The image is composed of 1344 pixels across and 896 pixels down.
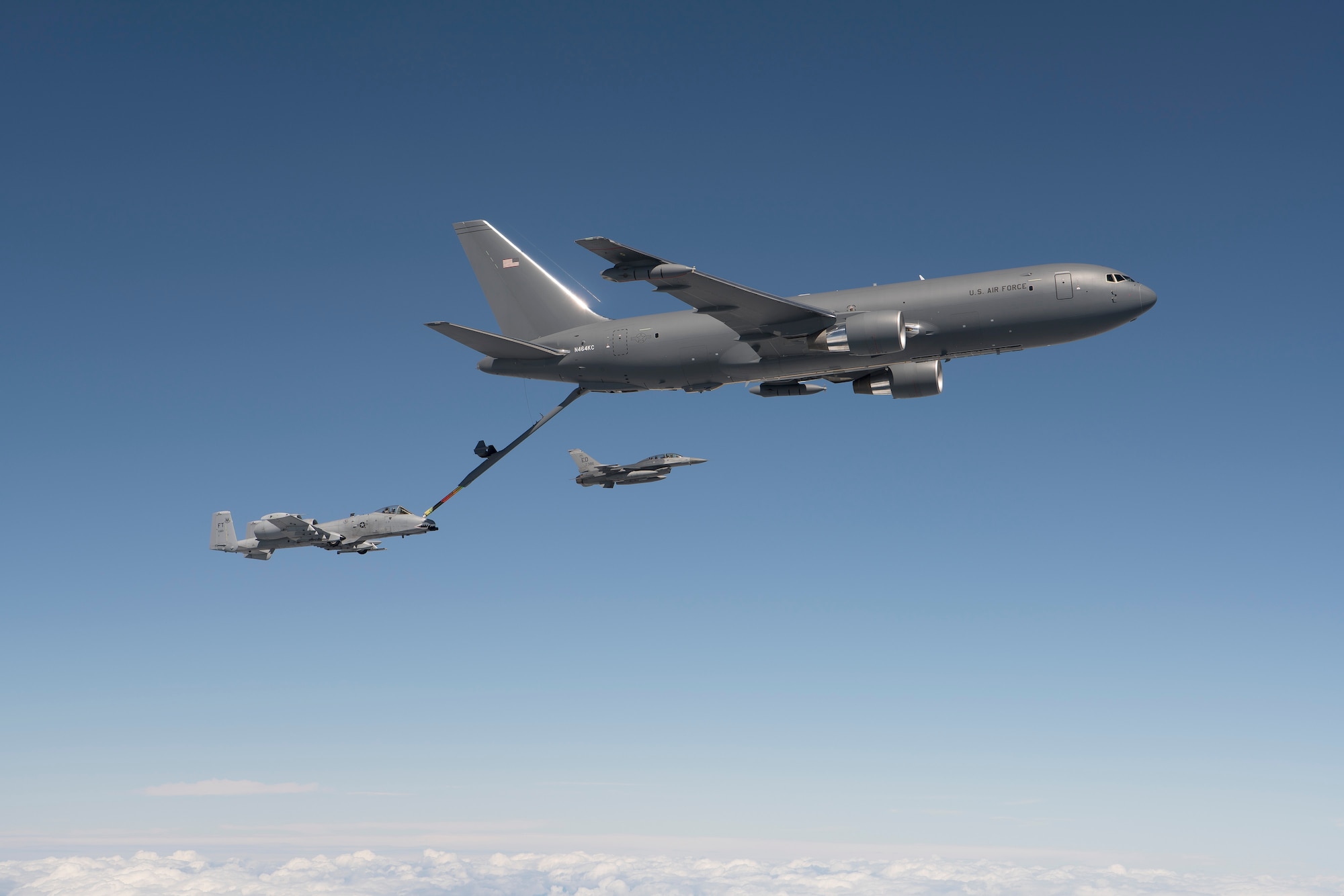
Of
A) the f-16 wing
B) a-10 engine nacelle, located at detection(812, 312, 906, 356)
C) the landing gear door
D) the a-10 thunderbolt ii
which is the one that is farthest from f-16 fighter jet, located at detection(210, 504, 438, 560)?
the landing gear door

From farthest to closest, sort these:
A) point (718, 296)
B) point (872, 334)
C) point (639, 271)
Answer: point (718, 296) → point (872, 334) → point (639, 271)

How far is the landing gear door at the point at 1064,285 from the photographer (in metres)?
45.0

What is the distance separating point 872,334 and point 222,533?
171 ft

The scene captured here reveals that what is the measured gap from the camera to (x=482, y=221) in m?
61.6

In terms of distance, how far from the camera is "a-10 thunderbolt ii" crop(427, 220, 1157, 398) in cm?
4512

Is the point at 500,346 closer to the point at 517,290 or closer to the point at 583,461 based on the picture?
the point at 517,290

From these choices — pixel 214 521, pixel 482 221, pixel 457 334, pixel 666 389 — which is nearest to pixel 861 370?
pixel 666 389

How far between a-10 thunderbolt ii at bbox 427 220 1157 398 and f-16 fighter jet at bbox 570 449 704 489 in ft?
71.1

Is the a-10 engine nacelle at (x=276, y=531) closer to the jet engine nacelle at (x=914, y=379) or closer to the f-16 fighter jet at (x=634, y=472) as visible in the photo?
the f-16 fighter jet at (x=634, y=472)

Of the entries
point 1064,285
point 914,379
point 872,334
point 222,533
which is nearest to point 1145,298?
point 1064,285

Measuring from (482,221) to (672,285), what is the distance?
21082 mm

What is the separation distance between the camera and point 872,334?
45688mm

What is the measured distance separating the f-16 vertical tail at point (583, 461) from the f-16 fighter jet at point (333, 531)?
1825cm

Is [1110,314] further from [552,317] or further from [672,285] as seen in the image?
[552,317]
